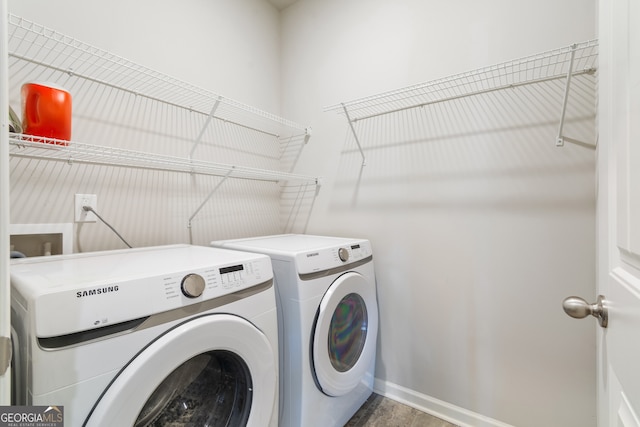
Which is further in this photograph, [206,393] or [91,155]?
[91,155]

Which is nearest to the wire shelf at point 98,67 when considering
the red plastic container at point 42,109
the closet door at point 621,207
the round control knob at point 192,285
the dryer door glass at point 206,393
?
the red plastic container at point 42,109

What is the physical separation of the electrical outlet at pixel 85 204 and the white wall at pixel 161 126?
0.02 meters

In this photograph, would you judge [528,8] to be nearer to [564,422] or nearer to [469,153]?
[469,153]

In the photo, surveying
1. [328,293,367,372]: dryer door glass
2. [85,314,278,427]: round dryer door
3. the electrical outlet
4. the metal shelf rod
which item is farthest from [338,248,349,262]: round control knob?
the electrical outlet

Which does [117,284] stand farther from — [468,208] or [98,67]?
[468,208]

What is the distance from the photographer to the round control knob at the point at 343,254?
1.35 metres

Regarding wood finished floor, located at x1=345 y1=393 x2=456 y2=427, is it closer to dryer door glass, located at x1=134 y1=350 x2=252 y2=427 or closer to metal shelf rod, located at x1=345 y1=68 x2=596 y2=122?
dryer door glass, located at x1=134 y1=350 x2=252 y2=427

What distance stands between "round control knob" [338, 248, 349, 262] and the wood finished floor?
2.70ft

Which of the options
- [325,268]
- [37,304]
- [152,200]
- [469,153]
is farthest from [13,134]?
[469,153]

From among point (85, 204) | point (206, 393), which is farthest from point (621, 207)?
point (85, 204)

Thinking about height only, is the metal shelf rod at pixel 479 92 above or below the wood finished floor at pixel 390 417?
above

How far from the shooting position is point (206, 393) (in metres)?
0.92

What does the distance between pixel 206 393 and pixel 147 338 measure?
36 centimetres

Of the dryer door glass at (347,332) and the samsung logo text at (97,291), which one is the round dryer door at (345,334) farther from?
the samsung logo text at (97,291)
